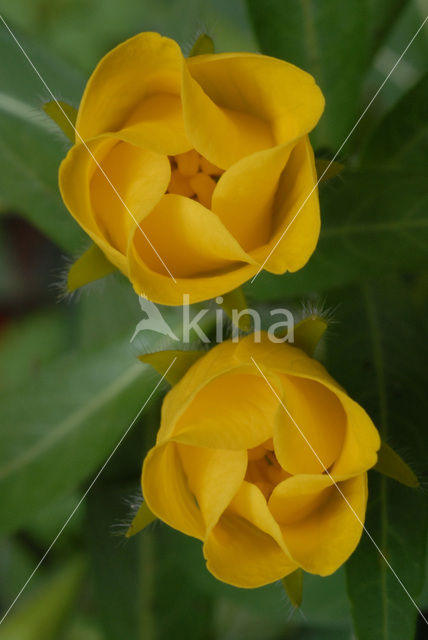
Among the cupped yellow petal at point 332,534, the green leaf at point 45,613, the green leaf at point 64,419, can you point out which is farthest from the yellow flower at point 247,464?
the green leaf at point 45,613

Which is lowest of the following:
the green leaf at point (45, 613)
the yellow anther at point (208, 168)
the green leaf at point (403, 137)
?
the green leaf at point (45, 613)

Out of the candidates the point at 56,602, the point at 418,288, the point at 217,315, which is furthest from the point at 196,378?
the point at 56,602

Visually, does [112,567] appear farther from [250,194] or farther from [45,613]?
[250,194]

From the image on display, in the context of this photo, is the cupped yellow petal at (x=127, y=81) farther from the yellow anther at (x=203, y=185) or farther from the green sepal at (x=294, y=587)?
the green sepal at (x=294, y=587)

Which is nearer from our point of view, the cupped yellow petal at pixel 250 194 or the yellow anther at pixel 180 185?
the cupped yellow petal at pixel 250 194

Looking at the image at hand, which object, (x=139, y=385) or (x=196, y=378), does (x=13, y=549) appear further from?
(x=196, y=378)

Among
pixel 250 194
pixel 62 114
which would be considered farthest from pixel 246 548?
pixel 62 114

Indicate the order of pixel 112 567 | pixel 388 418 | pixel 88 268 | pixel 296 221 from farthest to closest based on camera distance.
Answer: pixel 112 567 < pixel 388 418 < pixel 88 268 < pixel 296 221
